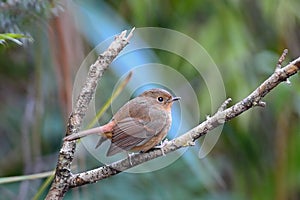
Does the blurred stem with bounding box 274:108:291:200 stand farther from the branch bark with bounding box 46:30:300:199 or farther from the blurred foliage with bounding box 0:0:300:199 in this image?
the branch bark with bounding box 46:30:300:199

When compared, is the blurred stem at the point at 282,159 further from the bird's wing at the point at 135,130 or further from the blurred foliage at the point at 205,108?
the bird's wing at the point at 135,130

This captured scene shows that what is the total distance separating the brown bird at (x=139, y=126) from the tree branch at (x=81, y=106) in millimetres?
33

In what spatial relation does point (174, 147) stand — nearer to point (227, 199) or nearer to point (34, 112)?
point (34, 112)

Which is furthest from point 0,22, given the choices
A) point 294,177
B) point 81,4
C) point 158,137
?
point 294,177

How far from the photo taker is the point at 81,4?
1.97 m

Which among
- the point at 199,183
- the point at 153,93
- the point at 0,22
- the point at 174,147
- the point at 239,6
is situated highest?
the point at 239,6

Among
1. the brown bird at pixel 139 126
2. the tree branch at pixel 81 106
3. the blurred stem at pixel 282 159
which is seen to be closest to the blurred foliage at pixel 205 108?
the blurred stem at pixel 282 159

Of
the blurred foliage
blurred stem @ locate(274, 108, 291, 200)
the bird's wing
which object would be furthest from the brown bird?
blurred stem @ locate(274, 108, 291, 200)

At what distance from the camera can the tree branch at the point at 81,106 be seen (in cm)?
101

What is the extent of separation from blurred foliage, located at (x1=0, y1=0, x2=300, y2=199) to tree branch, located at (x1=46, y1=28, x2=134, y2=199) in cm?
89

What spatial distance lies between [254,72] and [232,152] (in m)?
0.50

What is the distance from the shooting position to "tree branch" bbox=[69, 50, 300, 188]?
3.08 feet

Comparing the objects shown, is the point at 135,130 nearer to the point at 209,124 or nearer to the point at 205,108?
the point at 209,124

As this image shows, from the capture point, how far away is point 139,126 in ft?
3.80
